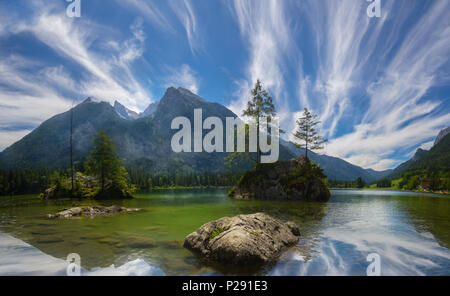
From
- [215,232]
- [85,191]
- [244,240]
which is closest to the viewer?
[244,240]

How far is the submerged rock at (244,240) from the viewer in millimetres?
7027

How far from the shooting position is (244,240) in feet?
24.1

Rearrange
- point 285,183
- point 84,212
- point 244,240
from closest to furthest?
point 244,240, point 84,212, point 285,183

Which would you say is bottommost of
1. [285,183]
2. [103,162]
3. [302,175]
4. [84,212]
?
[84,212]

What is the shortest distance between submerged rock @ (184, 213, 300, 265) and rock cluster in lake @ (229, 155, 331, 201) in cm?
2751

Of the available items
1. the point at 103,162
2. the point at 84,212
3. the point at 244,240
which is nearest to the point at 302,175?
the point at 84,212

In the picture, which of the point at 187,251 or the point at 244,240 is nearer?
the point at 244,240

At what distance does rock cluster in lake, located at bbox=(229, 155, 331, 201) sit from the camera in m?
36.6

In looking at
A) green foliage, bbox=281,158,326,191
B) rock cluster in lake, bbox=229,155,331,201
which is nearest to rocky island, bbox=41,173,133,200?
rock cluster in lake, bbox=229,155,331,201

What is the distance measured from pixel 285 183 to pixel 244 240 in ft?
107

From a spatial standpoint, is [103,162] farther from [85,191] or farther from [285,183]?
[285,183]

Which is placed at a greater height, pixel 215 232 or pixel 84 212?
pixel 215 232
